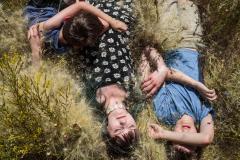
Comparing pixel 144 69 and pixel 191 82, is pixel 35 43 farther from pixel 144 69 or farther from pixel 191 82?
pixel 191 82

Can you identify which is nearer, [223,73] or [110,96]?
[110,96]

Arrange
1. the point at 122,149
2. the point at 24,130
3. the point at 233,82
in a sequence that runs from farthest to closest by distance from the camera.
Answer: the point at 233,82 < the point at 122,149 < the point at 24,130

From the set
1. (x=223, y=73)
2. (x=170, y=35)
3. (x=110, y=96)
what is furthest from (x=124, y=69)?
A: (x=223, y=73)

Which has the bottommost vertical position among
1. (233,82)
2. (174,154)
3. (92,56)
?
(174,154)

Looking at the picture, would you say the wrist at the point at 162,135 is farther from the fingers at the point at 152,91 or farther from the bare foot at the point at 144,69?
the bare foot at the point at 144,69

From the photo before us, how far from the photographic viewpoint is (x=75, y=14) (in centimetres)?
447

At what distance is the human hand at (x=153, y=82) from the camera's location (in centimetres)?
459

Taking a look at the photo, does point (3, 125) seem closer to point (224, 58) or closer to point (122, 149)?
point (122, 149)

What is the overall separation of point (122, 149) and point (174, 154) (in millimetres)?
440

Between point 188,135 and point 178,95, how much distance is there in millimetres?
486

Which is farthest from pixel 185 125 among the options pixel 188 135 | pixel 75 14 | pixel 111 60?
pixel 75 14

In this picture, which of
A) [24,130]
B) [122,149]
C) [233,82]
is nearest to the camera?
[24,130]

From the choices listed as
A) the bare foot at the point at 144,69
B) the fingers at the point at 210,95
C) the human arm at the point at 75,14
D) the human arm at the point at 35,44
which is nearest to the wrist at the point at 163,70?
the bare foot at the point at 144,69

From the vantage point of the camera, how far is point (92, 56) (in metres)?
4.56
